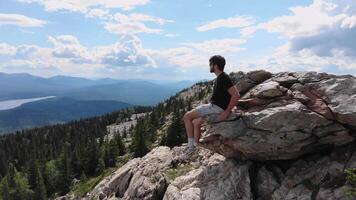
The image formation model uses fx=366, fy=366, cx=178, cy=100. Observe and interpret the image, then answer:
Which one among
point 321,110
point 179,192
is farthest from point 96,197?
point 321,110

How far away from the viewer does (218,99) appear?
1895 cm

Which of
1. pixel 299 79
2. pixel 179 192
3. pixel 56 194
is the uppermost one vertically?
pixel 299 79

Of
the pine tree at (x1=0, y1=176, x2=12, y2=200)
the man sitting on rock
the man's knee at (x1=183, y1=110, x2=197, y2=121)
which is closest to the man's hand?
the man sitting on rock

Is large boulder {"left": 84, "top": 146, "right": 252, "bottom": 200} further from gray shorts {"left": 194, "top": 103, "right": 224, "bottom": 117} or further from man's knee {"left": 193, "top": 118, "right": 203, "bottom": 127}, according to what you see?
gray shorts {"left": 194, "top": 103, "right": 224, "bottom": 117}

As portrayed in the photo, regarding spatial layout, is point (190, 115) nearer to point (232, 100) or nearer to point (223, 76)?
point (232, 100)

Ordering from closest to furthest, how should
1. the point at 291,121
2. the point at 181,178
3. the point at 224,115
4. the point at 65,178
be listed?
the point at 291,121
the point at 224,115
the point at 181,178
the point at 65,178

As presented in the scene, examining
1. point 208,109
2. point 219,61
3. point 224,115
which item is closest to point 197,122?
A: point 208,109

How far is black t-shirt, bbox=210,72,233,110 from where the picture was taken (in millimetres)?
18312

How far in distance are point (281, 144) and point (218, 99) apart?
3.90 m

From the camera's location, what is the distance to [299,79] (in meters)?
18.8

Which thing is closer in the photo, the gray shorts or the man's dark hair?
the man's dark hair

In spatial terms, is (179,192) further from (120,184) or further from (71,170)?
(71,170)

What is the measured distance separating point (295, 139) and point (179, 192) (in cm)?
639

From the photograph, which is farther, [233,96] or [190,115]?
[190,115]
